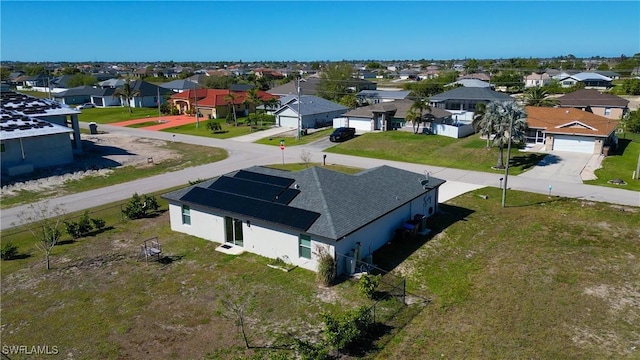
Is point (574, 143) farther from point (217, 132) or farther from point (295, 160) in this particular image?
point (217, 132)

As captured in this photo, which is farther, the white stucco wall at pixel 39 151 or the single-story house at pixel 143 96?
the single-story house at pixel 143 96

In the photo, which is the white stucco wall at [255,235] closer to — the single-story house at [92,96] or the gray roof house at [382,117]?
the gray roof house at [382,117]

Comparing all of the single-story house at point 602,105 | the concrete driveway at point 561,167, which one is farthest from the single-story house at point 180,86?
the concrete driveway at point 561,167

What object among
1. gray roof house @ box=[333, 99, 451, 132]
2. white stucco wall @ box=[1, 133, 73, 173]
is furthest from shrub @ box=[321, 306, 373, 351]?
gray roof house @ box=[333, 99, 451, 132]

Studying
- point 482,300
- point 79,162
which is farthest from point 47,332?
point 79,162

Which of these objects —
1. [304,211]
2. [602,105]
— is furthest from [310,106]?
[304,211]

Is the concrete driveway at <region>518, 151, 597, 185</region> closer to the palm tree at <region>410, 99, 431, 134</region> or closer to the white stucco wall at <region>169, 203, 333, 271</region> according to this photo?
the palm tree at <region>410, 99, 431, 134</region>

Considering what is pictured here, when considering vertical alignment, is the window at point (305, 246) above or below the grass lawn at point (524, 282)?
above

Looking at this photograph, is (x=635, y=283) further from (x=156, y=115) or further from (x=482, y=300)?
(x=156, y=115)
